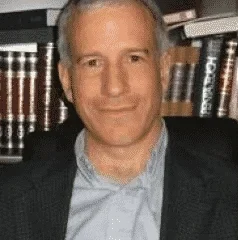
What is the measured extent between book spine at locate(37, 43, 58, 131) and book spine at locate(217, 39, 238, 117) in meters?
0.50

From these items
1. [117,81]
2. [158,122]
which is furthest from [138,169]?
[117,81]

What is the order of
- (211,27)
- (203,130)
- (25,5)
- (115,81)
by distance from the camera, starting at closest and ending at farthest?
(115,81), (203,130), (211,27), (25,5)

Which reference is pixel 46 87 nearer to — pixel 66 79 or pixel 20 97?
pixel 20 97

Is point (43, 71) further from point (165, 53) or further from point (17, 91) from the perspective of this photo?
point (165, 53)

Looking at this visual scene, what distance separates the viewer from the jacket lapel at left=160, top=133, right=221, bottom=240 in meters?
1.45

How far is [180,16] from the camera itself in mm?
1916

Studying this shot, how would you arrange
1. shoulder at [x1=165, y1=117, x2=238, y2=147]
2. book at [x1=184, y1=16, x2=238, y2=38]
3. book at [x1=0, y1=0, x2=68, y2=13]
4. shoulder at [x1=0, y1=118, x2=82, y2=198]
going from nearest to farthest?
shoulder at [x1=0, y1=118, x2=82, y2=198]
shoulder at [x1=165, y1=117, x2=238, y2=147]
book at [x1=184, y1=16, x2=238, y2=38]
book at [x1=0, y1=0, x2=68, y2=13]

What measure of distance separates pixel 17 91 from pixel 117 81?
0.58m

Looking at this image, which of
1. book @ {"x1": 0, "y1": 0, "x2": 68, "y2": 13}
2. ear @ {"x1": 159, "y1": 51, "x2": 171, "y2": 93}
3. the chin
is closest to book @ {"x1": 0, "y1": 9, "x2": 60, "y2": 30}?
book @ {"x1": 0, "y1": 0, "x2": 68, "y2": 13}

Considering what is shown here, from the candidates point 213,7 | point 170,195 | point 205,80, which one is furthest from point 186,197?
point 213,7

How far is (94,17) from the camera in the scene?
1.51 meters

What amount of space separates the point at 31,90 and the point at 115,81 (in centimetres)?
57

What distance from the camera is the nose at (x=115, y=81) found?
144cm

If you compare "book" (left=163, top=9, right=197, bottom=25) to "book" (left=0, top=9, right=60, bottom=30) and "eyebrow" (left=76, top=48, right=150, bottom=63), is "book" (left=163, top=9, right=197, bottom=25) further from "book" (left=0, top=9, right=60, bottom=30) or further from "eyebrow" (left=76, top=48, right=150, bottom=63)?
"eyebrow" (left=76, top=48, right=150, bottom=63)
